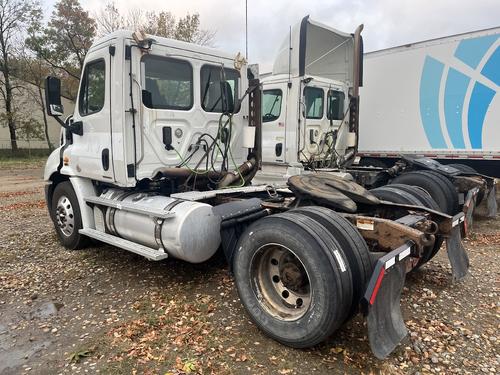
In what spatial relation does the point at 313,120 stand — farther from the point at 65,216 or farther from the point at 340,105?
the point at 65,216

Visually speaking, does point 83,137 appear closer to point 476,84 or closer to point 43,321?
point 43,321

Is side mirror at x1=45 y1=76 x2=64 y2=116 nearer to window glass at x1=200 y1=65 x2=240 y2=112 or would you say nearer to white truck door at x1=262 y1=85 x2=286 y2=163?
window glass at x1=200 y1=65 x2=240 y2=112

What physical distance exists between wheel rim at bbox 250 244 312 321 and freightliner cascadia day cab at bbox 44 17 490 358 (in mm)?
11

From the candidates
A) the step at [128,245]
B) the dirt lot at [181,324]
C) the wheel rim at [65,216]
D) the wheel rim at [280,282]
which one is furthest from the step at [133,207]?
the wheel rim at [280,282]

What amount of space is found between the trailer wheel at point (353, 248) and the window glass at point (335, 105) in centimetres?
578

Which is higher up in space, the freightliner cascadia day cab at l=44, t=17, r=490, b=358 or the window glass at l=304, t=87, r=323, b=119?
the window glass at l=304, t=87, r=323, b=119

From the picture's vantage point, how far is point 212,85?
5.35m

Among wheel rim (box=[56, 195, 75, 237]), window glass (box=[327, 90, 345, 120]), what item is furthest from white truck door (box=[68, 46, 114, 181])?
window glass (box=[327, 90, 345, 120])

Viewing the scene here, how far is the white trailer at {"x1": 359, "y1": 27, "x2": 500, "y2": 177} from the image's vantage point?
25.6ft

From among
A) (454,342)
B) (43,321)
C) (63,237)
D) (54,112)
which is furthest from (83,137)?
(454,342)

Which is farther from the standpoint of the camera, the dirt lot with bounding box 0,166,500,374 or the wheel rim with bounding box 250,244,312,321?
the wheel rim with bounding box 250,244,312,321

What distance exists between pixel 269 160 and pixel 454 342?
231 inches

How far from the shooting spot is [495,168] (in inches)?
326

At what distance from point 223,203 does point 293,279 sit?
1.65 metres
